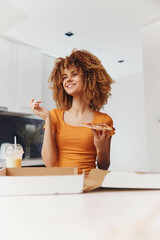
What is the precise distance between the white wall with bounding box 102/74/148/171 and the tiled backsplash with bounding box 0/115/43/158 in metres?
2.19

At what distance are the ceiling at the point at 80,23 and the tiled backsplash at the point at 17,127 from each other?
1.19 m

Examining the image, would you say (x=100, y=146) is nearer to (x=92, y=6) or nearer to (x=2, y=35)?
(x=92, y=6)

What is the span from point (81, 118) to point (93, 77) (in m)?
0.28

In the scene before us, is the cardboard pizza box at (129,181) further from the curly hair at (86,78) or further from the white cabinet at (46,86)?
the white cabinet at (46,86)

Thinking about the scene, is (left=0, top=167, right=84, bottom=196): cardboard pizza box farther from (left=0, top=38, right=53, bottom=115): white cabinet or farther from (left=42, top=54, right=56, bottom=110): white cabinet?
(left=42, top=54, right=56, bottom=110): white cabinet

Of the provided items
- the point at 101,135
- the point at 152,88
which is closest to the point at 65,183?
the point at 101,135

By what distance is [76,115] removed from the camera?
1.46 meters

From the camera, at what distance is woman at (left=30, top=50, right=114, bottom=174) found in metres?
1.29

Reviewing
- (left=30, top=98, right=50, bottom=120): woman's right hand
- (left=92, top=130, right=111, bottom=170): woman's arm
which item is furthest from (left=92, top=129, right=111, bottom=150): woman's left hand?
(left=30, top=98, right=50, bottom=120): woman's right hand

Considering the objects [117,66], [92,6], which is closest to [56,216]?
[92,6]

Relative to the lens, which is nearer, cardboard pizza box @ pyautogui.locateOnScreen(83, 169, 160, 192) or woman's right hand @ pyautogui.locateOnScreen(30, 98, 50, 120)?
cardboard pizza box @ pyautogui.locateOnScreen(83, 169, 160, 192)

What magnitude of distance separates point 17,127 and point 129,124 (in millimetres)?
2754

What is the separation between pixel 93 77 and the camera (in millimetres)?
1511

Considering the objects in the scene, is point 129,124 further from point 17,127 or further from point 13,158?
point 13,158
